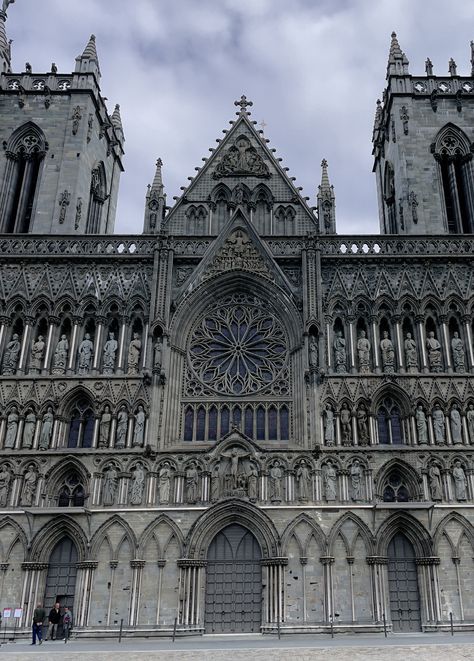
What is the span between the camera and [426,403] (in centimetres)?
2591

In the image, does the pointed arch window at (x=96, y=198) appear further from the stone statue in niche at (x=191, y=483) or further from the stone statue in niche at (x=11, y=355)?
the stone statue in niche at (x=191, y=483)

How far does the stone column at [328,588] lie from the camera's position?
74.9 ft

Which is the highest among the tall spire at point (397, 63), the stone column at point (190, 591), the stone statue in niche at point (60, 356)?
the tall spire at point (397, 63)

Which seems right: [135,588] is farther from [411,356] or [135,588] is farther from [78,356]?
[411,356]

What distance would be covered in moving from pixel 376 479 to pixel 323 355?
5.18m

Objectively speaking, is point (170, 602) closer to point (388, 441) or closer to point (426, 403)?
point (388, 441)

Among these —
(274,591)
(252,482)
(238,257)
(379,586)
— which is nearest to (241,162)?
(238,257)

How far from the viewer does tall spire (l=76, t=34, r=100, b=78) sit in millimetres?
34812

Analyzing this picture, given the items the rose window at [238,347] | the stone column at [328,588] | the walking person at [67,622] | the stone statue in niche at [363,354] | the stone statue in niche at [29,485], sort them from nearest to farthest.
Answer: the walking person at [67,622] < the stone column at [328,588] < the stone statue in niche at [29,485] < the stone statue in niche at [363,354] < the rose window at [238,347]

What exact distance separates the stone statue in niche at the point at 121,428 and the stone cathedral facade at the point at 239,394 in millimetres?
84

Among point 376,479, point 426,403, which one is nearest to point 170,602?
point 376,479

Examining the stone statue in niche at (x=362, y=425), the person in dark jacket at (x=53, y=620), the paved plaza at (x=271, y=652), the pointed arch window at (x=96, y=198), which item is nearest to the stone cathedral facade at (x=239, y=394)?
the stone statue in niche at (x=362, y=425)

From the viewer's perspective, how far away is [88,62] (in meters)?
35.1

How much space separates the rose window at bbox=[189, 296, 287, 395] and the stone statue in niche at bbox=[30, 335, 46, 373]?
601 centimetres
